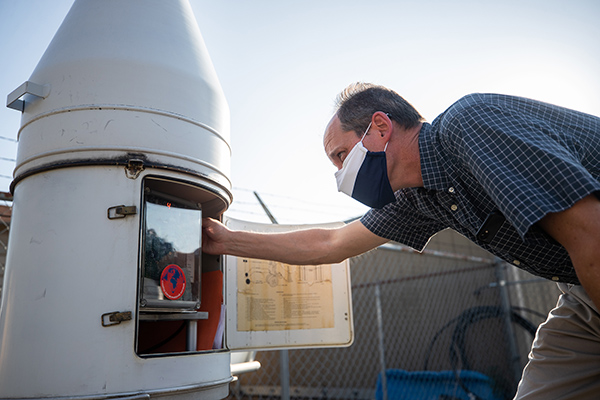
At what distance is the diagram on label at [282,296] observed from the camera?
283 cm

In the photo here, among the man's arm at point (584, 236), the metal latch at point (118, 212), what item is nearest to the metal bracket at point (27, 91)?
the metal latch at point (118, 212)

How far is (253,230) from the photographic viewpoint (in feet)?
9.62

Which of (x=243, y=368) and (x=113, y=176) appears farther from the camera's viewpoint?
(x=243, y=368)

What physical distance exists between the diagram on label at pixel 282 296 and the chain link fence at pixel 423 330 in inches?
138

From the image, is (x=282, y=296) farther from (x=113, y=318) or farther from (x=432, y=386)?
(x=432, y=386)

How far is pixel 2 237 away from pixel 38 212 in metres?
2.02

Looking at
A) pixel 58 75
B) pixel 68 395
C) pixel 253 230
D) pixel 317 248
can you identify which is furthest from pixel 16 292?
pixel 317 248

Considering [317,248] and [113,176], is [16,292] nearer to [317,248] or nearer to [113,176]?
[113,176]

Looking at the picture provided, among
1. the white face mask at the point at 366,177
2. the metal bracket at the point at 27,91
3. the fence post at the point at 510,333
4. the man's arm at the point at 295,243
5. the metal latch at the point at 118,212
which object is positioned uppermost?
the metal bracket at the point at 27,91

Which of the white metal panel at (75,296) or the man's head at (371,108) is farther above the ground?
the man's head at (371,108)

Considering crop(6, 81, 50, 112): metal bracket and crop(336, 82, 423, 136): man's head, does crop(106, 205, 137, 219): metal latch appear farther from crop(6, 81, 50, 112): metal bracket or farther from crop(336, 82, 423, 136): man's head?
crop(336, 82, 423, 136): man's head

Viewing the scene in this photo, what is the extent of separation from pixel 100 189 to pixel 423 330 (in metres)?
6.11

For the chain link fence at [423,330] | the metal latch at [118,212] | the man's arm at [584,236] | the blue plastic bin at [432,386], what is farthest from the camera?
the chain link fence at [423,330]

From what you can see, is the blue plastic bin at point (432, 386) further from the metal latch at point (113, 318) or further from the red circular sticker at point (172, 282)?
the metal latch at point (113, 318)
